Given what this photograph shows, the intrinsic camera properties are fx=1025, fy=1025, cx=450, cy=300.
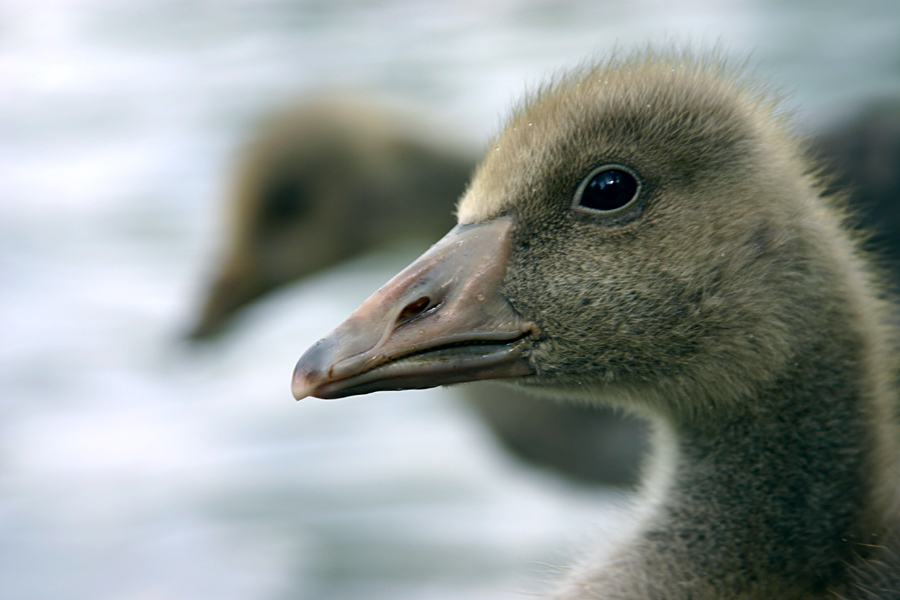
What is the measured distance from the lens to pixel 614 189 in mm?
1977

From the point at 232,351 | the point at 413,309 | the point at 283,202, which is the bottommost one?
the point at 413,309

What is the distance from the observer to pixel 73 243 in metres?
7.51

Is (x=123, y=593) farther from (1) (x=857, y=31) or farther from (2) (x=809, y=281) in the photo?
(1) (x=857, y=31)

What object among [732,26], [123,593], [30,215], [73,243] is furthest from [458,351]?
[732,26]

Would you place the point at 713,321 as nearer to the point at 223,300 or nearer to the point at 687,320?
the point at 687,320

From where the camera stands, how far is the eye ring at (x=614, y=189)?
197cm

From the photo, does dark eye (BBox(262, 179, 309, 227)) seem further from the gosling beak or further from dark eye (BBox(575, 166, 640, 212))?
dark eye (BBox(575, 166, 640, 212))

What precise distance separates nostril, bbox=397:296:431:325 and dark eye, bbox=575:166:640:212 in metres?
0.37

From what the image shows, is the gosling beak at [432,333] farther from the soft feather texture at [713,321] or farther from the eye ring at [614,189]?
the eye ring at [614,189]

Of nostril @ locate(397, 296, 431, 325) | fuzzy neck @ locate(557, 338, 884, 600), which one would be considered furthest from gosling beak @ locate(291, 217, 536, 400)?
fuzzy neck @ locate(557, 338, 884, 600)

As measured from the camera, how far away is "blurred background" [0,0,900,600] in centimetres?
A: 467

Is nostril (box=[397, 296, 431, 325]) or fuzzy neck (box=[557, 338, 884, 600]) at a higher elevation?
nostril (box=[397, 296, 431, 325])

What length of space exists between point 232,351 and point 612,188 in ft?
15.5

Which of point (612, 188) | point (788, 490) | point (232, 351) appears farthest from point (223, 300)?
point (788, 490)
